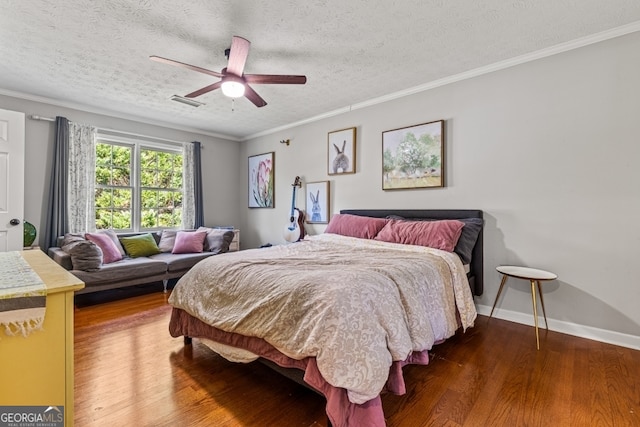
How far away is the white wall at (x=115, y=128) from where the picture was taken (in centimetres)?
380

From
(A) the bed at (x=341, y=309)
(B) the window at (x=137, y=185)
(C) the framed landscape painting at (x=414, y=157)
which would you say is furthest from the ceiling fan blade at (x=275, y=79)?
(B) the window at (x=137, y=185)

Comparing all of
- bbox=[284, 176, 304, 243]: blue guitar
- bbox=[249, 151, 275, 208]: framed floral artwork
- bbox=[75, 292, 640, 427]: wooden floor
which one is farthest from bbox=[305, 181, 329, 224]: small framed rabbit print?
bbox=[75, 292, 640, 427]: wooden floor

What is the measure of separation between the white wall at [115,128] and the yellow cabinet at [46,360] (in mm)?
3787

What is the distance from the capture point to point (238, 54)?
2.27 m

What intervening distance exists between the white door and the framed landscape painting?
3.97 meters

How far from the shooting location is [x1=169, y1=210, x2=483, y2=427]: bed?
4.55 ft

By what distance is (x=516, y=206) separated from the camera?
2887mm

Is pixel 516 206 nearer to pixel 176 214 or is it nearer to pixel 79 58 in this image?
pixel 79 58

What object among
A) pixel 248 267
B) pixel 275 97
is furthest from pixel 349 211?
pixel 248 267

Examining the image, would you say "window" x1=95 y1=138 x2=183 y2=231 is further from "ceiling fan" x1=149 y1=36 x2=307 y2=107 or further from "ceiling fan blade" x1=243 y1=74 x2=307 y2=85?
"ceiling fan blade" x1=243 y1=74 x2=307 y2=85

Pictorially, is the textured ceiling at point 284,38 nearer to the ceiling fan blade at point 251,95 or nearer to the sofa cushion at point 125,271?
the ceiling fan blade at point 251,95

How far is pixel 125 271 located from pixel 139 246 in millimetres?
642

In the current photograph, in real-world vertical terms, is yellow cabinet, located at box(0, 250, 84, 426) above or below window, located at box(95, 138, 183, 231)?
below

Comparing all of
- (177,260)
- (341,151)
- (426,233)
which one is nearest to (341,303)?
(426,233)
